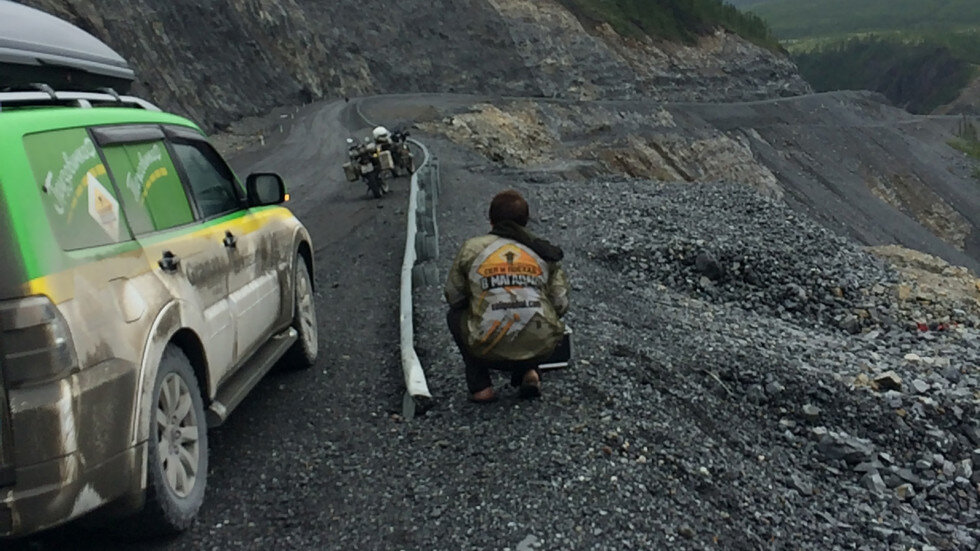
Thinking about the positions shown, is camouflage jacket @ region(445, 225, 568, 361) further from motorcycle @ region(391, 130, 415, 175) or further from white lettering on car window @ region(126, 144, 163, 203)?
motorcycle @ region(391, 130, 415, 175)

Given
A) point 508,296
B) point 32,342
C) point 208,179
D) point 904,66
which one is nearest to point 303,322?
point 208,179

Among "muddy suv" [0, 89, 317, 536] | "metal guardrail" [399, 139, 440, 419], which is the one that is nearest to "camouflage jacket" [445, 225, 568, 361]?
"metal guardrail" [399, 139, 440, 419]

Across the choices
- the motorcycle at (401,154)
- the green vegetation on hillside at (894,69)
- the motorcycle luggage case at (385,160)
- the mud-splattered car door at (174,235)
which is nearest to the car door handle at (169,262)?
the mud-splattered car door at (174,235)

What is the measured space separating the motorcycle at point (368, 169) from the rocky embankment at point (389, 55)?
19373 millimetres

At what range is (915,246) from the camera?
4291 cm

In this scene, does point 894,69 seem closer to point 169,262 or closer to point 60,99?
point 169,262

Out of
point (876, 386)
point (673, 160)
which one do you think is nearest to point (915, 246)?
point (673, 160)

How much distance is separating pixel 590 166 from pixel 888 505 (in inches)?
915

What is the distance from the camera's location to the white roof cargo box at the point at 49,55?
4.70 meters

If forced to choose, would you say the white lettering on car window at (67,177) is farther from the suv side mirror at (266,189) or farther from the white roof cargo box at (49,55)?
the suv side mirror at (266,189)

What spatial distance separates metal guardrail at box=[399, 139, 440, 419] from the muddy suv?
1.12 meters

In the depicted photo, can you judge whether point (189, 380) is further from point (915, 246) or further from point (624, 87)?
point (624, 87)

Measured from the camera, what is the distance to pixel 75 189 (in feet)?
12.7

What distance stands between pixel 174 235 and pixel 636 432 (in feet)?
9.87
